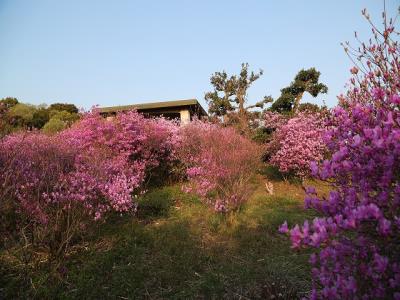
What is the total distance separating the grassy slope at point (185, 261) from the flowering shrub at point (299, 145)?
405cm

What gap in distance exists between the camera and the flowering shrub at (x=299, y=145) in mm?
10984

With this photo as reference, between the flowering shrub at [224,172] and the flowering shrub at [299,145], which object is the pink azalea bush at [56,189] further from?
the flowering shrub at [299,145]

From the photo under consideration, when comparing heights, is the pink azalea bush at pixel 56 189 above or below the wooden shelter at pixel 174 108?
below

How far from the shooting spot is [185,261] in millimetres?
4914

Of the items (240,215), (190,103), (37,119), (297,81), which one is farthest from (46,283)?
(37,119)

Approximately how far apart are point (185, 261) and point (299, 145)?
25.0 ft

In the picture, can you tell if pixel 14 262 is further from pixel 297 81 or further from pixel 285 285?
pixel 297 81

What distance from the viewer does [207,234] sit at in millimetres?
6172

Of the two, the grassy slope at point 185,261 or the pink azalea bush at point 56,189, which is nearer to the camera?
the grassy slope at point 185,261

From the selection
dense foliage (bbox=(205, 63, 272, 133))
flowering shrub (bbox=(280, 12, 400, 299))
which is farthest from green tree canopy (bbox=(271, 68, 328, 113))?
flowering shrub (bbox=(280, 12, 400, 299))

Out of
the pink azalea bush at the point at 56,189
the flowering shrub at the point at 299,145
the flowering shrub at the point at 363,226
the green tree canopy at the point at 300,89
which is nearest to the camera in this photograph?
the flowering shrub at the point at 363,226

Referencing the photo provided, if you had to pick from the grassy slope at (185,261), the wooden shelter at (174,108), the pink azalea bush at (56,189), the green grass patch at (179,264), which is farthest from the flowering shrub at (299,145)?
the wooden shelter at (174,108)

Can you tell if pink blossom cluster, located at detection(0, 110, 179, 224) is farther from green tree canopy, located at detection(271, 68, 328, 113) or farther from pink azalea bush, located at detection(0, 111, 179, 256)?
green tree canopy, located at detection(271, 68, 328, 113)

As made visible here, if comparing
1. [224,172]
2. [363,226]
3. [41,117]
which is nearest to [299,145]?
[224,172]
